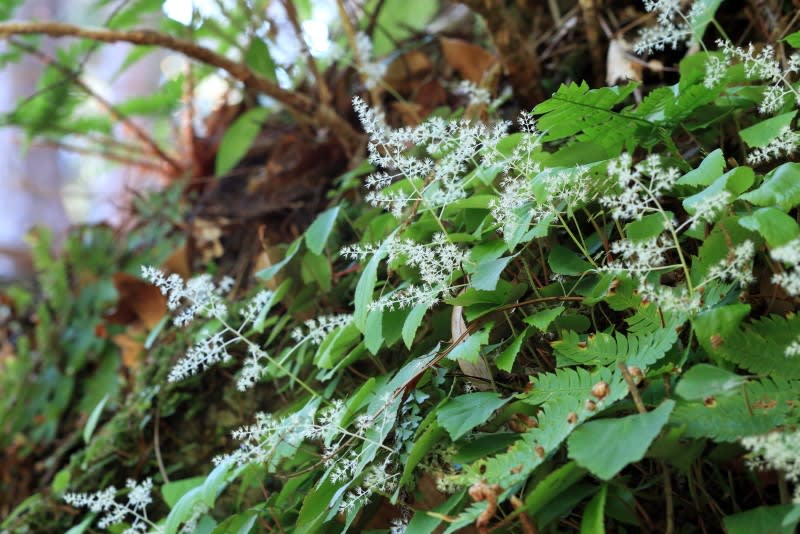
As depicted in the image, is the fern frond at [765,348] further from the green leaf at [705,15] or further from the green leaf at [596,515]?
the green leaf at [705,15]

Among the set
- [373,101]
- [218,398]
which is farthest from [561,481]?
[373,101]

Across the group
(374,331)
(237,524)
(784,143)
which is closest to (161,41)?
(374,331)

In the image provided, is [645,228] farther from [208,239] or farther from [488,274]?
[208,239]

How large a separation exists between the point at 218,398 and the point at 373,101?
95 centimetres

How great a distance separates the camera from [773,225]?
0.82 metres

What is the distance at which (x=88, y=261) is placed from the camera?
2619 mm

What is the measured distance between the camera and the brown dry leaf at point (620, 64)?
5.25 feet

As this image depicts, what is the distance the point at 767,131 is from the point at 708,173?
17 cm

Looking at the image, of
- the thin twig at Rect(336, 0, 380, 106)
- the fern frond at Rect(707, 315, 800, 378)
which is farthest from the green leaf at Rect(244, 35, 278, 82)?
the fern frond at Rect(707, 315, 800, 378)

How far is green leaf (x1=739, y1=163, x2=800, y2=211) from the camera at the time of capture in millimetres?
872

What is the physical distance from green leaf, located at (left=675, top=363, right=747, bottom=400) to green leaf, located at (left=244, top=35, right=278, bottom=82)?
1564 mm

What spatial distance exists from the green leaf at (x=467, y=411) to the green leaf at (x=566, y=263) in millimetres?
224

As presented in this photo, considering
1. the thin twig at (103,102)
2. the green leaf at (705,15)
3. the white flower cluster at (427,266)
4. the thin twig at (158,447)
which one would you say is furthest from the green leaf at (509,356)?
the thin twig at (103,102)

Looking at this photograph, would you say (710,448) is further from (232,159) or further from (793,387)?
(232,159)
